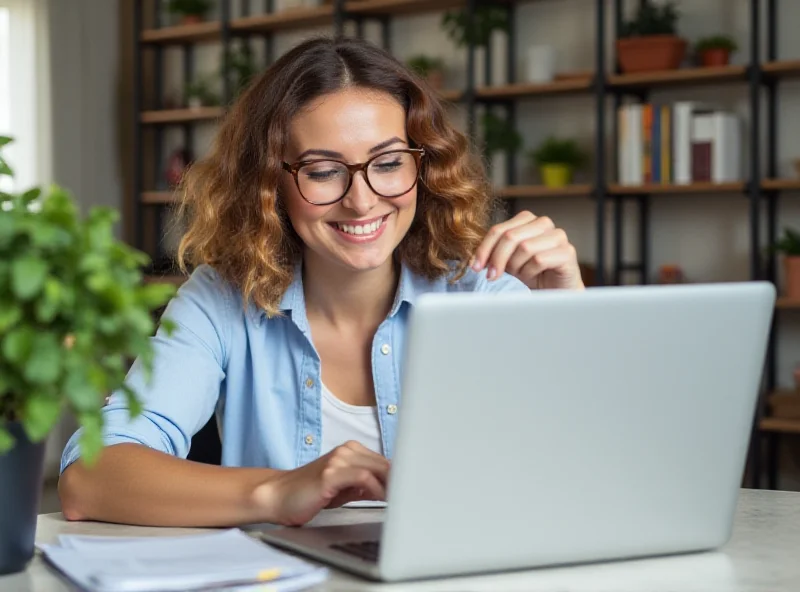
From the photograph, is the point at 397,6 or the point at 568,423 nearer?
the point at 568,423

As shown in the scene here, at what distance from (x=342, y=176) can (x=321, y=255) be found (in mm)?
142

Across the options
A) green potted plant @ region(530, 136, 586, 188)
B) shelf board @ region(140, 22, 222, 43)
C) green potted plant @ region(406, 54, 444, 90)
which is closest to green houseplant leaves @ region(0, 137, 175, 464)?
green potted plant @ region(530, 136, 586, 188)

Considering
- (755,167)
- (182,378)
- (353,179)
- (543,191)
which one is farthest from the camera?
(543,191)

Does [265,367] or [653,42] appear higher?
[653,42]

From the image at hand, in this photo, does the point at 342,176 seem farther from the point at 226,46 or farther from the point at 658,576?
the point at 226,46

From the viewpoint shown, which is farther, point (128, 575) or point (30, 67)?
point (30, 67)

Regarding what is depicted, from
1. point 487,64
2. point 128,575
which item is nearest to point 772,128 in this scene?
point 487,64

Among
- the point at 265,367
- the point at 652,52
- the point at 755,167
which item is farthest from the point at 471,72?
the point at 265,367

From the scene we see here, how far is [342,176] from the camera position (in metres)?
1.79

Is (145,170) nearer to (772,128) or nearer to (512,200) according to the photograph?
(512,200)

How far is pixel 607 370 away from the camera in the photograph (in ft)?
3.40

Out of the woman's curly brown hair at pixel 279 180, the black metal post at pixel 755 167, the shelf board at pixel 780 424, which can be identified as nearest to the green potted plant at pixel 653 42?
the black metal post at pixel 755 167

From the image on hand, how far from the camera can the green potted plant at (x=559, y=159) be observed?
4.48 meters

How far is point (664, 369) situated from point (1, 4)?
514 cm
